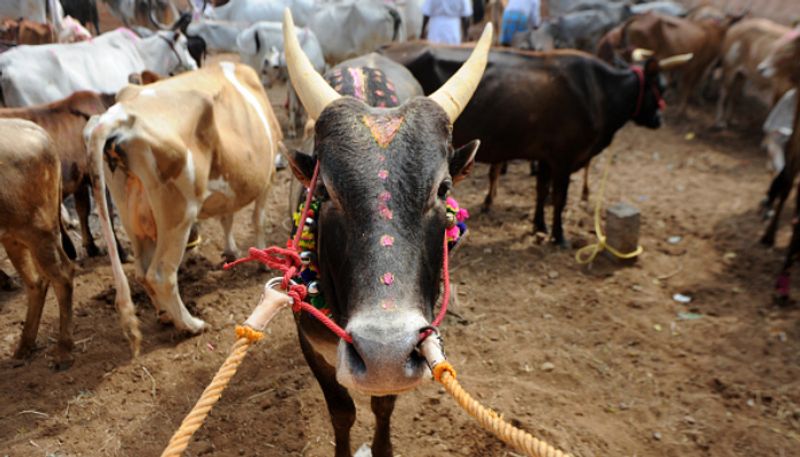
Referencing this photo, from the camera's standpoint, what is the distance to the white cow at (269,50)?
10.0m

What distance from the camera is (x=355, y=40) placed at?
11.2 m

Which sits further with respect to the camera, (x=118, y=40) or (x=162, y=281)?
(x=118, y=40)

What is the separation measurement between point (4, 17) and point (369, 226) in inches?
417

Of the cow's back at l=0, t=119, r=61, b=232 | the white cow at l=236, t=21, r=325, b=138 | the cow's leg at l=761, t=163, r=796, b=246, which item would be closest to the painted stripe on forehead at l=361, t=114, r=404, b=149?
the cow's back at l=0, t=119, r=61, b=232

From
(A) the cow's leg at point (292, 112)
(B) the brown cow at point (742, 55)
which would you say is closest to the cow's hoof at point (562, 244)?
(A) the cow's leg at point (292, 112)

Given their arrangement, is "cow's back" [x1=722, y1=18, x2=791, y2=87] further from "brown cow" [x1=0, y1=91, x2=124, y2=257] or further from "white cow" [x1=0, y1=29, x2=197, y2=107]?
"brown cow" [x1=0, y1=91, x2=124, y2=257]

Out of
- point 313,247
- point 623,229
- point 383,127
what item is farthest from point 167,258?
point 623,229

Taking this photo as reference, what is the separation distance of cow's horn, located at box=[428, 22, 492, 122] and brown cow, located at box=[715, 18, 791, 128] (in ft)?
28.8

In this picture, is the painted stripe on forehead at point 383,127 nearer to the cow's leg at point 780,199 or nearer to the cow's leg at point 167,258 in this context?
the cow's leg at point 167,258

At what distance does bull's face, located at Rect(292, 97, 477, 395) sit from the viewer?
5.83 ft

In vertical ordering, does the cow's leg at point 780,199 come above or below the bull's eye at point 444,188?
below

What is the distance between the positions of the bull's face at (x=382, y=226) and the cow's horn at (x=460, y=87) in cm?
16

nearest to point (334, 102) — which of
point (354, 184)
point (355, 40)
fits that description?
point (354, 184)

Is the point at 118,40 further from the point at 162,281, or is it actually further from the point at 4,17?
the point at 162,281
